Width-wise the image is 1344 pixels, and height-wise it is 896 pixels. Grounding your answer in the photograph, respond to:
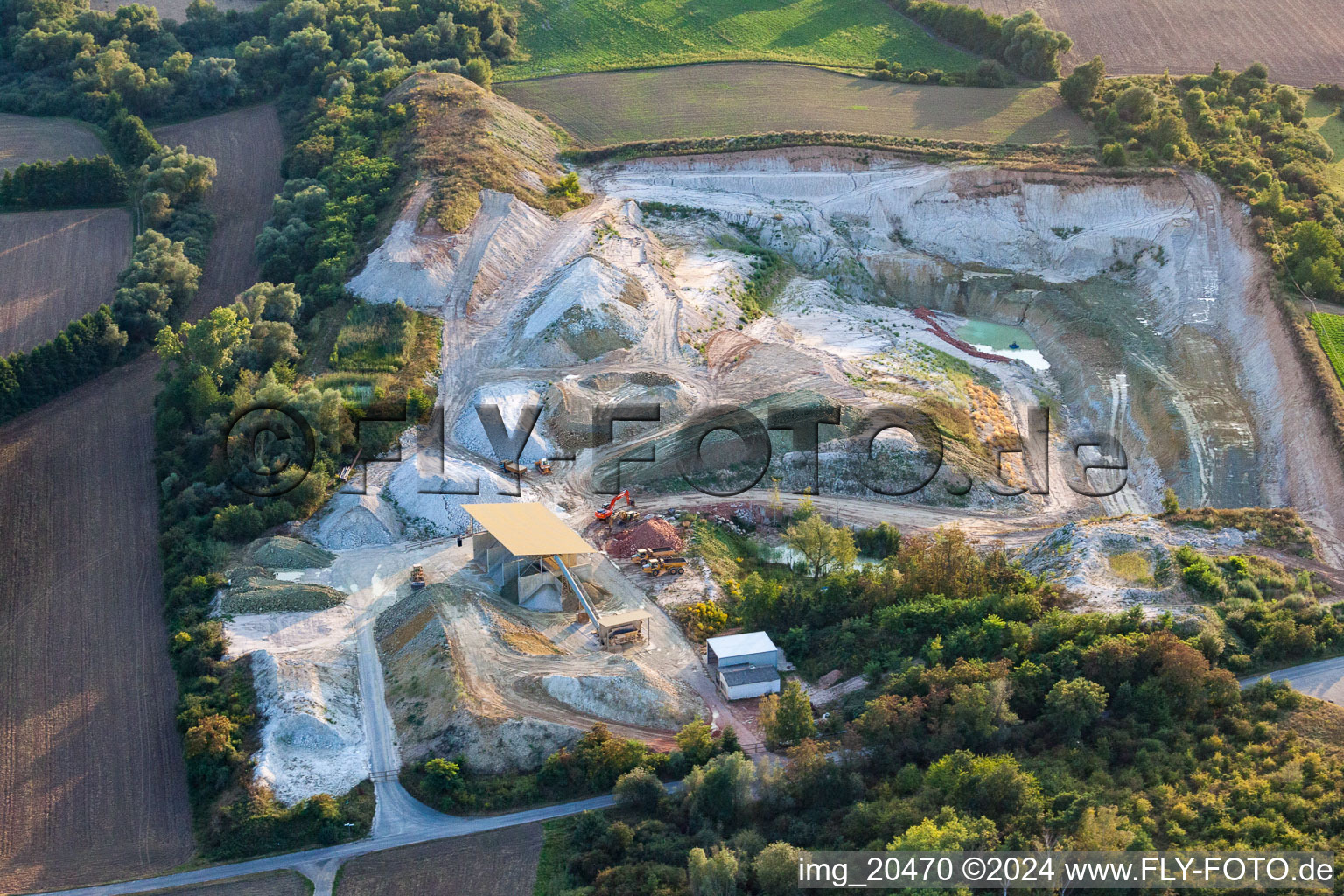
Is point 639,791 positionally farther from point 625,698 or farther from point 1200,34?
point 1200,34

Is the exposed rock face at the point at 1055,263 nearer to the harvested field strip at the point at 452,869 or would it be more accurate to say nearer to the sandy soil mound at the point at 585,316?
the sandy soil mound at the point at 585,316

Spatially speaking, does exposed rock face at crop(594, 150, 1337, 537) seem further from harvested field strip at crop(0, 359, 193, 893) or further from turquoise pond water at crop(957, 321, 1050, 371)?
harvested field strip at crop(0, 359, 193, 893)

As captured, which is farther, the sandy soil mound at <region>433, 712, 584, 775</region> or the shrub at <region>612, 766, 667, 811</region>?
the sandy soil mound at <region>433, 712, 584, 775</region>

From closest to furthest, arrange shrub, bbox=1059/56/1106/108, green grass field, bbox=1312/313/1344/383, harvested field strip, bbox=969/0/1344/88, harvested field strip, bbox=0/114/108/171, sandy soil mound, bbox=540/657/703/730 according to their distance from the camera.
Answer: sandy soil mound, bbox=540/657/703/730 → green grass field, bbox=1312/313/1344/383 → harvested field strip, bbox=0/114/108/171 → shrub, bbox=1059/56/1106/108 → harvested field strip, bbox=969/0/1344/88

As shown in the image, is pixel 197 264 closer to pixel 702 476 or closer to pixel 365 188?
pixel 365 188

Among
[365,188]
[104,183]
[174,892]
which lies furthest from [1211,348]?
[104,183]

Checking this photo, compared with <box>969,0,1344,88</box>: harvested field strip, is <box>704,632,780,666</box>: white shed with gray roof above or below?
below

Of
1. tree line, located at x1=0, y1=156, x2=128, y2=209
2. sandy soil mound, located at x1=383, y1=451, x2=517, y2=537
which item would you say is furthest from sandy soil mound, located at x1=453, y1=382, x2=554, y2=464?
tree line, located at x1=0, y1=156, x2=128, y2=209

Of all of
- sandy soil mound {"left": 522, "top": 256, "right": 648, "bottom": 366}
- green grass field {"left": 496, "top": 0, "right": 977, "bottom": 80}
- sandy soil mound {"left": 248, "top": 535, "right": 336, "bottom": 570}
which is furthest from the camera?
green grass field {"left": 496, "top": 0, "right": 977, "bottom": 80}
